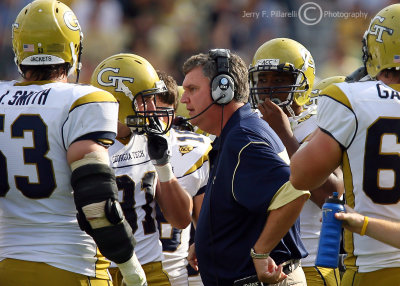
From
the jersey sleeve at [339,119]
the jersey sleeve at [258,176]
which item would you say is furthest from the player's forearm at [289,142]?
the jersey sleeve at [339,119]

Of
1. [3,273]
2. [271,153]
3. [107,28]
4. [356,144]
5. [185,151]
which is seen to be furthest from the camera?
[107,28]

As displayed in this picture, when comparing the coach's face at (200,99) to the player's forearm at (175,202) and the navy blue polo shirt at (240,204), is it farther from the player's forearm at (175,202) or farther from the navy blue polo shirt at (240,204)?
the player's forearm at (175,202)

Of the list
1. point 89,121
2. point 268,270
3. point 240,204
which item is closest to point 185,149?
point 240,204

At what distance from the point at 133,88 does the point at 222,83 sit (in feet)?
2.36

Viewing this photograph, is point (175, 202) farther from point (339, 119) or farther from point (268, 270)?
point (339, 119)

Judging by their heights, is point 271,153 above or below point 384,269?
above

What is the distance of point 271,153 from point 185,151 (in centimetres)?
135

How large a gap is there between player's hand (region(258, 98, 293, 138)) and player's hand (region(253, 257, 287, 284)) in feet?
3.99

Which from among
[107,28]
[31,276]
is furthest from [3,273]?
[107,28]

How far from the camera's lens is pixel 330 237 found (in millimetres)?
2365

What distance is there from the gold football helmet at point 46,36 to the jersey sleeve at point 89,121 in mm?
379

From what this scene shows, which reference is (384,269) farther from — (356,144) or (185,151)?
(185,151)

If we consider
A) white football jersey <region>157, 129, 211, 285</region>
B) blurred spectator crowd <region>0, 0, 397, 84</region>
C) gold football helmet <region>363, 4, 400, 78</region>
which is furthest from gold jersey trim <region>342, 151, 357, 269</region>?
blurred spectator crowd <region>0, 0, 397, 84</region>

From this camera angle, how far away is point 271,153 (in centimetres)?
307
